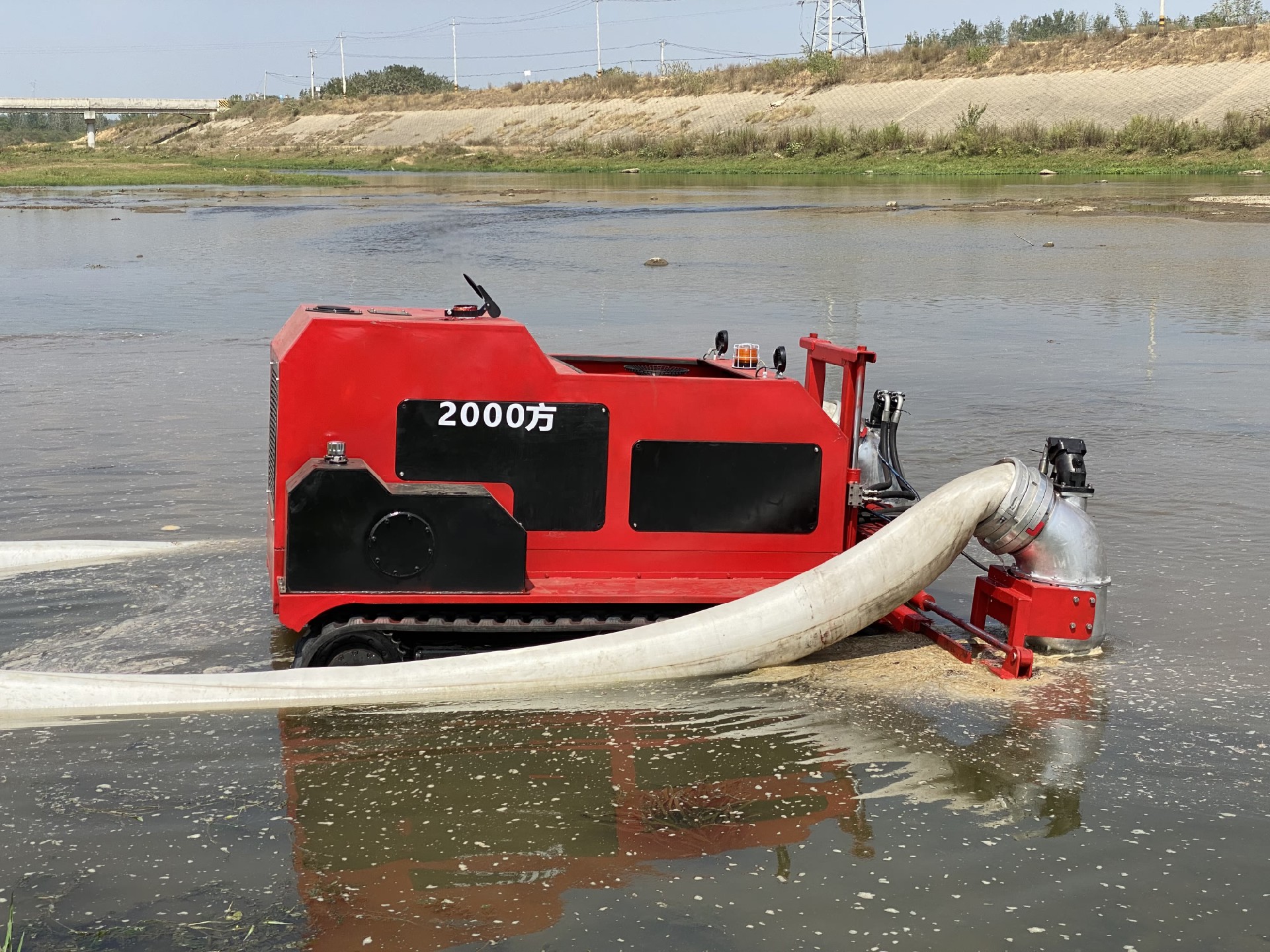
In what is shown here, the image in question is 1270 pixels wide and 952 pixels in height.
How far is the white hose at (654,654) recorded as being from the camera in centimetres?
510

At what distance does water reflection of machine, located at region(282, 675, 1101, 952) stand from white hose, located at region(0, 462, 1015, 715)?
0.18 metres

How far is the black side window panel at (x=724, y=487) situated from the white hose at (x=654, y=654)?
1.14 feet

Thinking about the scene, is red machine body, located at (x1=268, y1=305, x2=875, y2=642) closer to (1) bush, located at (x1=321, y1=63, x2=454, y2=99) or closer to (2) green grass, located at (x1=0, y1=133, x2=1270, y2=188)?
(2) green grass, located at (x1=0, y1=133, x2=1270, y2=188)

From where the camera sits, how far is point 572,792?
443 centimetres

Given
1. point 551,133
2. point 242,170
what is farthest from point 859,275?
point 551,133

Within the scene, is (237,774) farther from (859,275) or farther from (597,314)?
(859,275)

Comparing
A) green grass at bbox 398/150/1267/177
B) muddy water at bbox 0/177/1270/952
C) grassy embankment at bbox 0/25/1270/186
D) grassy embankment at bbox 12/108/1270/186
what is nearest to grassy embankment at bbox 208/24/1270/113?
grassy embankment at bbox 0/25/1270/186

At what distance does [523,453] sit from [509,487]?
151mm

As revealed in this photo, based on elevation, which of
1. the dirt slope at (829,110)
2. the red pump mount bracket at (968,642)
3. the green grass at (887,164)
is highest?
the dirt slope at (829,110)

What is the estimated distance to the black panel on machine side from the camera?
5.27 metres

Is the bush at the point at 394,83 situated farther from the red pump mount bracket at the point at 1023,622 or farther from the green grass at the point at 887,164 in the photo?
the red pump mount bracket at the point at 1023,622

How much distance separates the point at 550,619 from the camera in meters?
5.66

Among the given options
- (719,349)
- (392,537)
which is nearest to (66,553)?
(392,537)

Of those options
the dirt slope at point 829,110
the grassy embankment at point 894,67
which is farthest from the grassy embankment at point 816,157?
the grassy embankment at point 894,67
